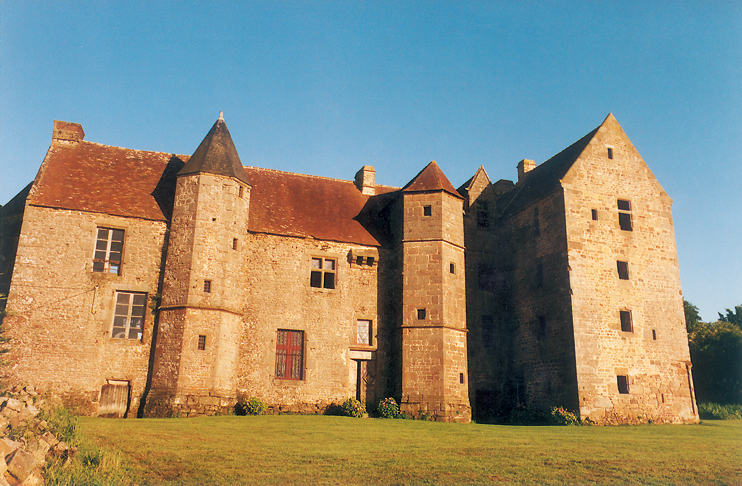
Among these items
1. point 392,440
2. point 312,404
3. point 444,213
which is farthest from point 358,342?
point 392,440

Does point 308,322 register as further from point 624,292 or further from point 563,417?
point 624,292

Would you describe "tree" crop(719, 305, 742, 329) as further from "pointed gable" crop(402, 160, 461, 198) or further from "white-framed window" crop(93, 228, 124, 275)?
"white-framed window" crop(93, 228, 124, 275)

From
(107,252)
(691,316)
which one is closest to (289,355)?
(107,252)

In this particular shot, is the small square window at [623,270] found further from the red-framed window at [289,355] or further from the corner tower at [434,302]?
the red-framed window at [289,355]

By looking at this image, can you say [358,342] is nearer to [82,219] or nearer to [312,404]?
[312,404]

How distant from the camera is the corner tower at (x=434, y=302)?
73.2 feet

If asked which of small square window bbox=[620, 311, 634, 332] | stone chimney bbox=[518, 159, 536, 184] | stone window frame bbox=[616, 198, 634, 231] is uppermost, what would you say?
stone chimney bbox=[518, 159, 536, 184]

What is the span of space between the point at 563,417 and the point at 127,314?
16.8 meters

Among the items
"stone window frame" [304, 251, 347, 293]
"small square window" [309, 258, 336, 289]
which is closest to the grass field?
"stone window frame" [304, 251, 347, 293]

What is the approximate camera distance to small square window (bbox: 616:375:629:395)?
22.3 metres

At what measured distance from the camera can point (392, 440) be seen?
15023 mm

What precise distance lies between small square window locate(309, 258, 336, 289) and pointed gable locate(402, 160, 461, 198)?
15.6 ft

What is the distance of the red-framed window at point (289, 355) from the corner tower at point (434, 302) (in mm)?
4160

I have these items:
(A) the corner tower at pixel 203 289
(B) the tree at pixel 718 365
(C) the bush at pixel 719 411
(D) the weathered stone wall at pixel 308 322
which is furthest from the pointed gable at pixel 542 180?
(B) the tree at pixel 718 365
